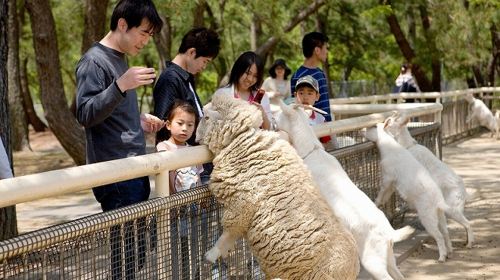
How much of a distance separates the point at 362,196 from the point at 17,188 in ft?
10.0

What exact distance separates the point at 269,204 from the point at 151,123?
908 millimetres

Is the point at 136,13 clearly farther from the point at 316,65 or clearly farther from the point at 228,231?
the point at 316,65

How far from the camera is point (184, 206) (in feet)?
13.8

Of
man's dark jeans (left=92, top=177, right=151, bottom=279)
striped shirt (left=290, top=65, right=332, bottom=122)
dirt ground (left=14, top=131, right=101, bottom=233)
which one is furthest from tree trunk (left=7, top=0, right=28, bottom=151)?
man's dark jeans (left=92, top=177, right=151, bottom=279)

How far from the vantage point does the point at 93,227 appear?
11.2ft

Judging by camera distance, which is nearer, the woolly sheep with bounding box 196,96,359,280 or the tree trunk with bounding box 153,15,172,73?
the woolly sheep with bounding box 196,96,359,280

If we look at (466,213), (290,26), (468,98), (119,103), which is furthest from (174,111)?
(468,98)

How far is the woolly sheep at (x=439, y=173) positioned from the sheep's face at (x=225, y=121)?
3.24 meters

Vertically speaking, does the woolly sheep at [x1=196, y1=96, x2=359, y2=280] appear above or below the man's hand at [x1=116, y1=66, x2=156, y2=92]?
below

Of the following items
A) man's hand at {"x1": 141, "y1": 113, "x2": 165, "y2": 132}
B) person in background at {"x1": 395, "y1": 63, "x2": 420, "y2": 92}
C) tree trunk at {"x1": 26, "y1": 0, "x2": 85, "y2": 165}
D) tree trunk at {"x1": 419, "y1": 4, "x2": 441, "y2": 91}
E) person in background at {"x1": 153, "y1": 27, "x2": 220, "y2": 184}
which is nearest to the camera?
man's hand at {"x1": 141, "y1": 113, "x2": 165, "y2": 132}

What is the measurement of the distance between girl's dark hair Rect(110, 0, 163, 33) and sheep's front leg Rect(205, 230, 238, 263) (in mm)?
1128

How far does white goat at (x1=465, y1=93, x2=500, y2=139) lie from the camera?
18.8 meters

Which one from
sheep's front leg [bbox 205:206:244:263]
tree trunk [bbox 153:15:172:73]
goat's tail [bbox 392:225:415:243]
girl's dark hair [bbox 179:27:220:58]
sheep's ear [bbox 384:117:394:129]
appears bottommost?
goat's tail [bbox 392:225:415:243]

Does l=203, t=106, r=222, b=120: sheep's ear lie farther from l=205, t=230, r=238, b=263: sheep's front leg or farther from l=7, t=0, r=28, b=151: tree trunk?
l=7, t=0, r=28, b=151: tree trunk
